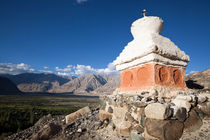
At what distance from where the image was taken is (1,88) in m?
139

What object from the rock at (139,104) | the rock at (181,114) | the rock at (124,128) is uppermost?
the rock at (139,104)

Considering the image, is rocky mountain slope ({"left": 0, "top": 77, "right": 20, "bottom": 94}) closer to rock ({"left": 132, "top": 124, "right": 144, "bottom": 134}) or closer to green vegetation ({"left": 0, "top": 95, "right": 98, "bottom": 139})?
green vegetation ({"left": 0, "top": 95, "right": 98, "bottom": 139})

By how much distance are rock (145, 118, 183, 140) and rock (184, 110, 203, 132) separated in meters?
0.33

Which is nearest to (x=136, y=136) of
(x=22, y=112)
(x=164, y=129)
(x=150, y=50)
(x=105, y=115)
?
(x=164, y=129)

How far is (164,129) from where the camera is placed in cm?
280

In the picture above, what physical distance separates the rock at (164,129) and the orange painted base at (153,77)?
171cm

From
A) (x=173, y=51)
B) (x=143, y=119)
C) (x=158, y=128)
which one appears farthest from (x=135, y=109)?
(x=173, y=51)

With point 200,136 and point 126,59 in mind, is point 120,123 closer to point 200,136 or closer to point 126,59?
point 200,136

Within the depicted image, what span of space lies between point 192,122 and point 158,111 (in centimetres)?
123

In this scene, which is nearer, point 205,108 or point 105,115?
point 205,108

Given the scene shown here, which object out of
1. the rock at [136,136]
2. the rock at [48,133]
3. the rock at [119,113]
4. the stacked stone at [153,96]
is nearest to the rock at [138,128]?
the stacked stone at [153,96]

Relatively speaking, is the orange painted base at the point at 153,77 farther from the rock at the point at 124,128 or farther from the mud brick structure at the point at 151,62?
the rock at the point at 124,128

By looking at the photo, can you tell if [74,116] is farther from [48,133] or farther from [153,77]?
[153,77]

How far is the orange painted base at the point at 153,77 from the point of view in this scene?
4.72 meters
